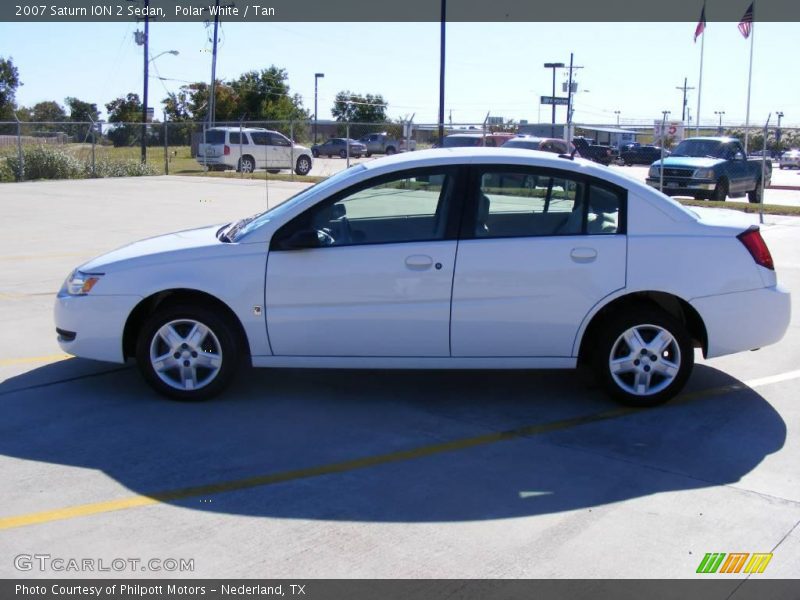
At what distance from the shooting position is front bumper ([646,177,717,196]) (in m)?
21.8

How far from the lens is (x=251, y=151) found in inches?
1308

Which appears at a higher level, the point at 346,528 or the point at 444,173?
the point at 444,173

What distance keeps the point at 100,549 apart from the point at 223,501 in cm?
70

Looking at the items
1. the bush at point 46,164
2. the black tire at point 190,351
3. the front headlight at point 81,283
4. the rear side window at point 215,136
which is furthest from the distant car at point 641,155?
the front headlight at point 81,283

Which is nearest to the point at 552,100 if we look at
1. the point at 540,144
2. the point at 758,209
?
the point at 540,144

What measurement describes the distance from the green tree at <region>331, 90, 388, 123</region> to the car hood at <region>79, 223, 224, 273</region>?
60.8m

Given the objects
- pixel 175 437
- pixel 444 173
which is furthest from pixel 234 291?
pixel 444 173

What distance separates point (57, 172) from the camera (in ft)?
98.8

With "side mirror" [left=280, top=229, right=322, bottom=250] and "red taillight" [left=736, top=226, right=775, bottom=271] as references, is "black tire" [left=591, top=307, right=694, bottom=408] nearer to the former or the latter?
"red taillight" [left=736, top=226, right=775, bottom=271]

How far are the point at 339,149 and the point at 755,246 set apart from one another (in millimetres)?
47449

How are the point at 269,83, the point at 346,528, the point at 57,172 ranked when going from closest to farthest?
the point at 346,528
the point at 57,172
the point at 269,83

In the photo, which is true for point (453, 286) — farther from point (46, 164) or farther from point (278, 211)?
point (46, 164)

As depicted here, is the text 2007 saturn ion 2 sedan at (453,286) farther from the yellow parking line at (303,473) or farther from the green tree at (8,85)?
the green tree at (8,85)

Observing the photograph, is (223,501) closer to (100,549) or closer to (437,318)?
(100,549)
